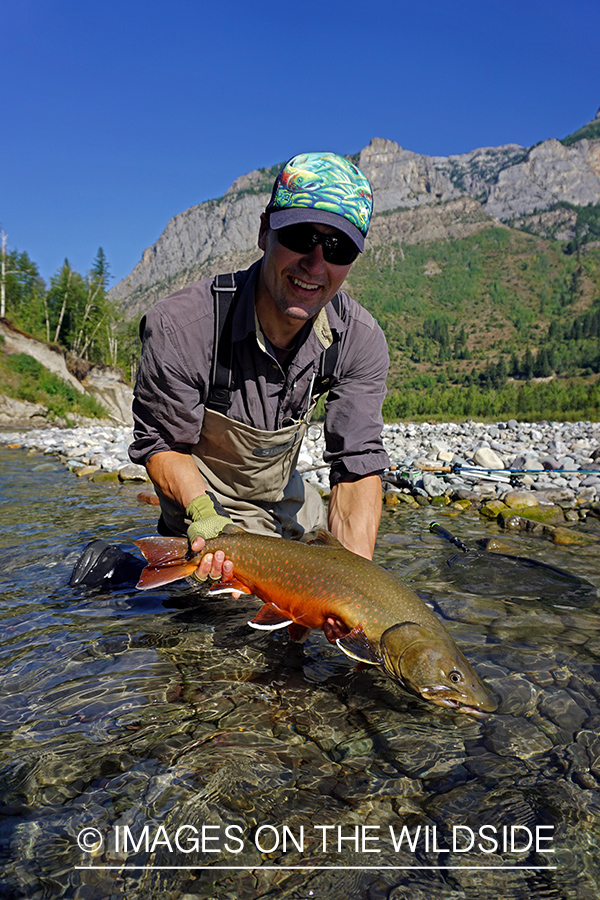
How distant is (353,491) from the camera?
3.88 m

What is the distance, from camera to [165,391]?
11.7ft

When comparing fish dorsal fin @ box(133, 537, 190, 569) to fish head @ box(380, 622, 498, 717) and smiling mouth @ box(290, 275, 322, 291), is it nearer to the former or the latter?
fish head @ box(380, 622, 498, 717)

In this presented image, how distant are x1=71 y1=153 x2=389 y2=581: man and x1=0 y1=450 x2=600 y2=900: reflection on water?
0.74 meters

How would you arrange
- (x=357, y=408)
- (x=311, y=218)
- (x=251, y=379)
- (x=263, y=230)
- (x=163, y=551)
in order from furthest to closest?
(x=357, y=408) → (x=251, y=379) → (x=263, y=230) → (x=163, y=551) → (x=311, y=218)

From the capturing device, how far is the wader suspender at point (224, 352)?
361 centimetres

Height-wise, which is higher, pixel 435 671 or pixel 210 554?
pixel 210 554

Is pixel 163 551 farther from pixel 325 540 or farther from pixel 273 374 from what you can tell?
pixel 273 374

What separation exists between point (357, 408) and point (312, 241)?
128cm

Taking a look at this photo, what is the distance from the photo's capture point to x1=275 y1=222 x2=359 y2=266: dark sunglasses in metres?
3.10

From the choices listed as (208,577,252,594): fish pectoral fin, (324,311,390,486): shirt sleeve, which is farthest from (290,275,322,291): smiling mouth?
(208,577,252,594): fish pectoral fin

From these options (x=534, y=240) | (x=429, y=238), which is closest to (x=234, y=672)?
(x=534, y=240)

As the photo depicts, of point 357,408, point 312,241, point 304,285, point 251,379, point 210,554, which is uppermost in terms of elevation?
point 312,241

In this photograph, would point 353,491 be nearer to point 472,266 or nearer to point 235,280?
point 235,280

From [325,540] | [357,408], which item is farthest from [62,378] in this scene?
[325,540]
